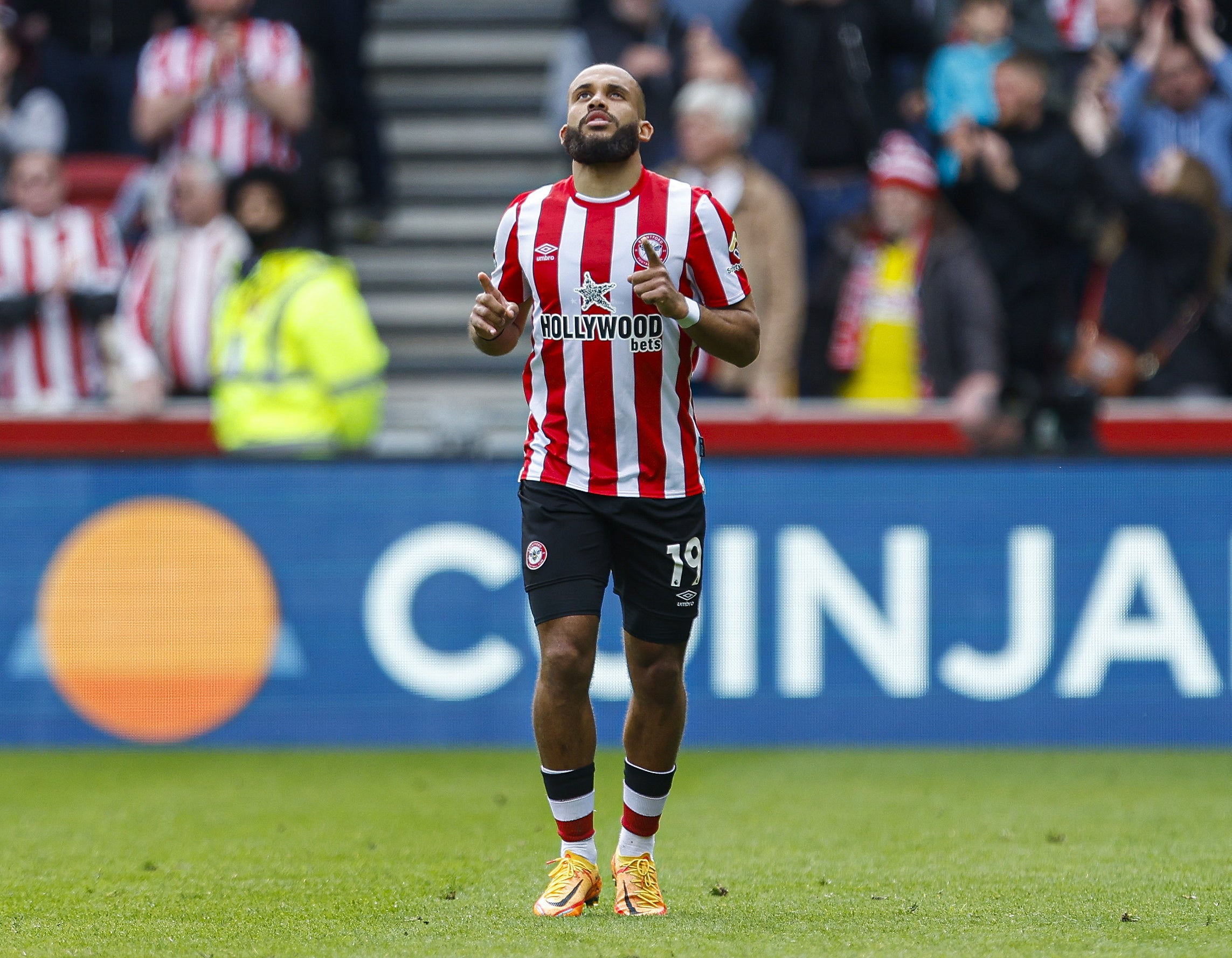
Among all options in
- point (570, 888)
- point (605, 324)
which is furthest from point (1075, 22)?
point (570, 888)

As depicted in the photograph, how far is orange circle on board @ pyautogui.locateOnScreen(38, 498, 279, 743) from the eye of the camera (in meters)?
9.04

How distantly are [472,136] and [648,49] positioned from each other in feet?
7.15

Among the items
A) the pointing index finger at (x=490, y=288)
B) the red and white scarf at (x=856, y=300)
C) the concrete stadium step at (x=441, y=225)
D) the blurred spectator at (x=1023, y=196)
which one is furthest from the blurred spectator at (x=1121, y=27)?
the pointing index finger at (x=490, y=288)

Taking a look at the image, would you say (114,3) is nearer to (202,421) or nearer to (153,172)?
(153,172)

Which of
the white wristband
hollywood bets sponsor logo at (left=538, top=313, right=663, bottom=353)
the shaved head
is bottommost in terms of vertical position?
hollywood bets sponsor logo at (left=538, top=313, right=663, bottom=353)

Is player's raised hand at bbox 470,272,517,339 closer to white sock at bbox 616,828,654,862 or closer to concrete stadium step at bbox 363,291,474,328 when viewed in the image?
white sock at bbox 616,828,654,862

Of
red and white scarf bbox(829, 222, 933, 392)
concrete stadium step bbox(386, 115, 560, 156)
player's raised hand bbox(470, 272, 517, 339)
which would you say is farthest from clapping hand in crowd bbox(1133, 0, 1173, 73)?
player's raised hand bbox(470, 272, 517, 339)

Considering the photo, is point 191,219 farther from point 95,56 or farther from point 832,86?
point 832,86

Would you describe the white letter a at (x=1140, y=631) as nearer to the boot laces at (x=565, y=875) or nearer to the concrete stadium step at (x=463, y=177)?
the boot laces at (x=565, y=875)

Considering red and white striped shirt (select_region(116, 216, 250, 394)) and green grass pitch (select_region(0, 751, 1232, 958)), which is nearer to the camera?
green grass pitch (select_region(0, 751, 1232, 958))

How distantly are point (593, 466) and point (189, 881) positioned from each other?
1.72m

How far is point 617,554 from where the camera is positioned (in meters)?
5.32

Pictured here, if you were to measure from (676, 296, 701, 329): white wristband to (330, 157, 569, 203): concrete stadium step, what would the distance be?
812cm

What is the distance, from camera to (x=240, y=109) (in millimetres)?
11258
